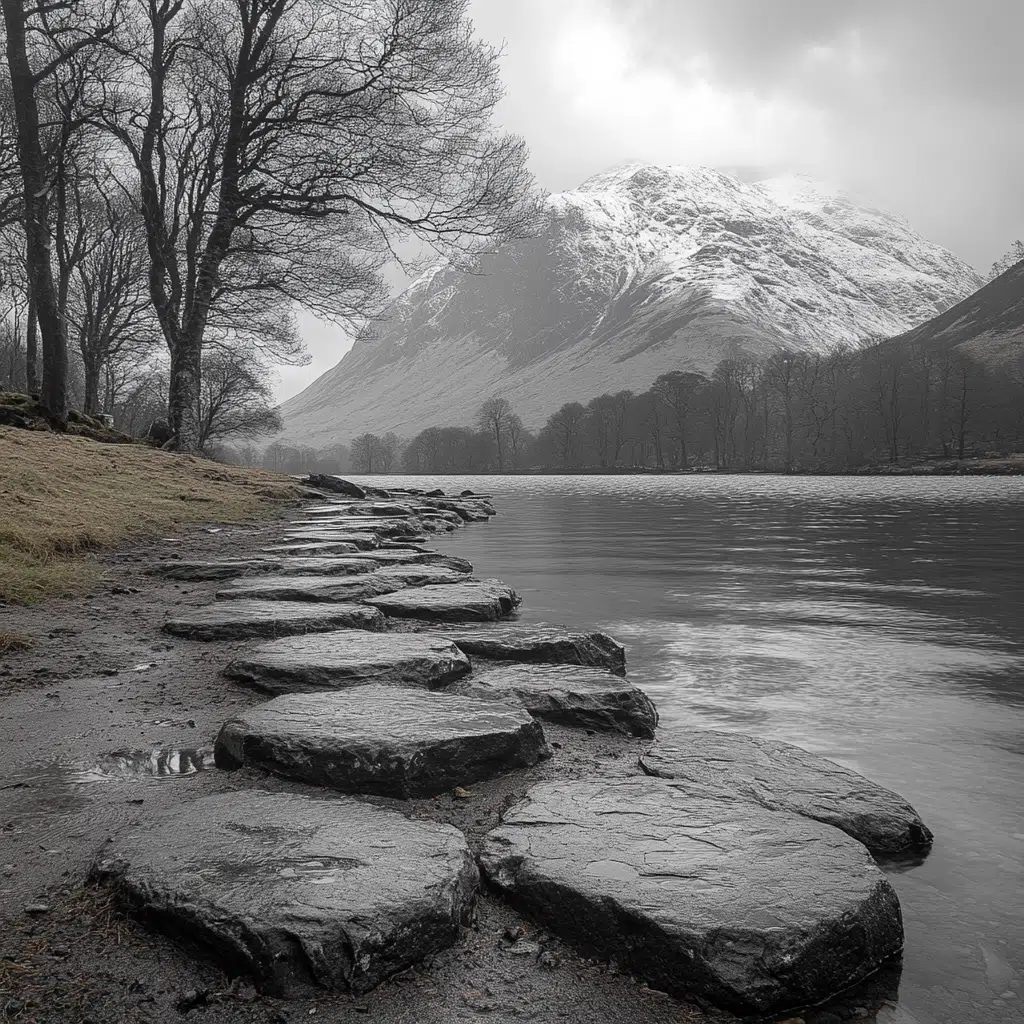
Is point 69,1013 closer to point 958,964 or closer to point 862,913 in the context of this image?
point 862,913

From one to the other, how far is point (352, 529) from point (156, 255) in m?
8.91

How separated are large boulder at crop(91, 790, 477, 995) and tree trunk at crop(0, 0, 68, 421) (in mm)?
11070

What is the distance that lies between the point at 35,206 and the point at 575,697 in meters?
11.8

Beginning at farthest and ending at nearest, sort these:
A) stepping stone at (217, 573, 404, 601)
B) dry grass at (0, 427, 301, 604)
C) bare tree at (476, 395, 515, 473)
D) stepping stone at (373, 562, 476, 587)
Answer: bare tree at (476, 395, 515, 473)
stepping stone at (373, 562, 476, 587)
dry grass at (0, 427, 301, 604)
stepping stone at (217, 573, 404, 601)

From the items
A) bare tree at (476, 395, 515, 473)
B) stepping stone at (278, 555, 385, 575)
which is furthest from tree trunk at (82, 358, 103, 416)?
bare tree at (476, 395, 515, 473)

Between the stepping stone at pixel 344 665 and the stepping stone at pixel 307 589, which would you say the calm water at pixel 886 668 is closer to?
the stepping stone at pixel 344 665

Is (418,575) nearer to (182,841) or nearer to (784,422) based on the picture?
(182,841)

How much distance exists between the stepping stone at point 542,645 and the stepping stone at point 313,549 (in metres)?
2.72

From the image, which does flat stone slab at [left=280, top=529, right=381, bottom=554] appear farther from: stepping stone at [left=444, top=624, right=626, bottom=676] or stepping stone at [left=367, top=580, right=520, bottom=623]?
stepping stone at [left=444, top=624, right=626, bottom=676]

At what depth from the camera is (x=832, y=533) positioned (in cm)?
1251

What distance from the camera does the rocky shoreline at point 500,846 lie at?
130cm

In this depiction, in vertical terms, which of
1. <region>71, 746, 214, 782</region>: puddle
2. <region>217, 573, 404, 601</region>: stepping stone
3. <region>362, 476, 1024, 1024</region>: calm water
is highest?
<region>217, 573, 404, 601</region>: stepping stone

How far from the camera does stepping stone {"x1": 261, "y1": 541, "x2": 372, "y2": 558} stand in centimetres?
609

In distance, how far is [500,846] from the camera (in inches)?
65.9
